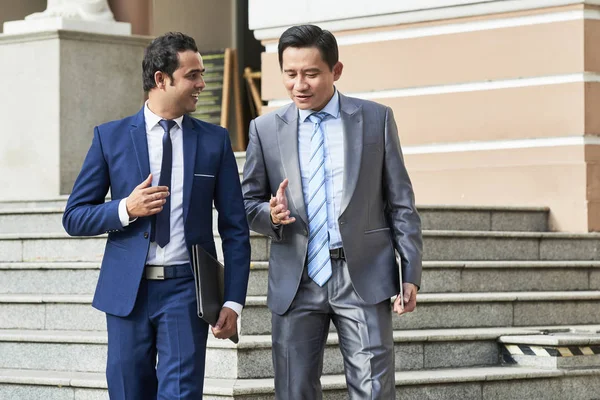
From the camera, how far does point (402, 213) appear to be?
16.3ft

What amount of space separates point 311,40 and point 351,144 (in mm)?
432

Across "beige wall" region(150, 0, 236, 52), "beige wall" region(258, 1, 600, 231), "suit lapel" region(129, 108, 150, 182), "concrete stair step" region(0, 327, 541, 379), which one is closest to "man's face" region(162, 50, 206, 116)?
"suit lapel" region(129, 108, 150, 182)

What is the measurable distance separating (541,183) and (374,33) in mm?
1893

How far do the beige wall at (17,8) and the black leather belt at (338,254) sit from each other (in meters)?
9.55

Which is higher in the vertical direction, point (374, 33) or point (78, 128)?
point (374, 33)

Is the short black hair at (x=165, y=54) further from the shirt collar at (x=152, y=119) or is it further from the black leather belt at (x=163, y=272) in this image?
the black leather belt at (x=163, y=272)

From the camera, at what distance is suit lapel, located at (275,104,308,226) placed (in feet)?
16.1

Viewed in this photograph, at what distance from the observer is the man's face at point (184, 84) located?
15.3 ft

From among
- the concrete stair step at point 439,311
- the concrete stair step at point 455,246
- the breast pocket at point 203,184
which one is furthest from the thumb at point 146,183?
the concrete stair step at point 455,246

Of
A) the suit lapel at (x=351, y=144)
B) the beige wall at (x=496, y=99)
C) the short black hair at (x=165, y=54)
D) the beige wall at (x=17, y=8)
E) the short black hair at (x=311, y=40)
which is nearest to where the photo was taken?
the short black hair at (x=165, y=54)

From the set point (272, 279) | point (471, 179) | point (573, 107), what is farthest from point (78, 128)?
point (272, 279)

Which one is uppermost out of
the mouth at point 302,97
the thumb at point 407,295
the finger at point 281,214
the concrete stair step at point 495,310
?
the mouth at point 302,97

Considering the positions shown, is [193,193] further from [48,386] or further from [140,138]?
[48,386]

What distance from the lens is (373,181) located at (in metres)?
4.95
